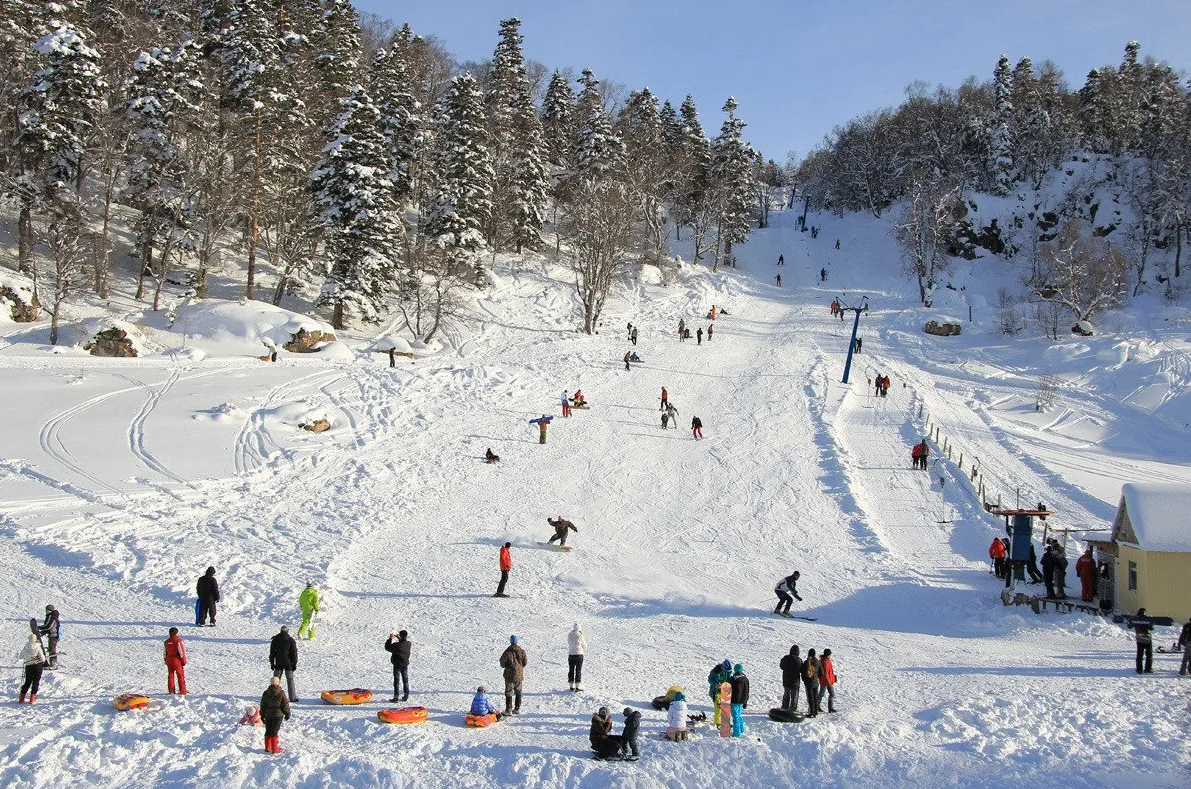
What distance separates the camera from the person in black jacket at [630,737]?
9.97 m

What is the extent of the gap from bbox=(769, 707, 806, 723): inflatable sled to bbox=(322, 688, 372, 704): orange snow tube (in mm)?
5829

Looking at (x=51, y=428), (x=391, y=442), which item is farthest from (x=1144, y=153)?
(x=51, y=428)

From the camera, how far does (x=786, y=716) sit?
442 inches

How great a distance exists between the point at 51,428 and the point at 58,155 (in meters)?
18.3

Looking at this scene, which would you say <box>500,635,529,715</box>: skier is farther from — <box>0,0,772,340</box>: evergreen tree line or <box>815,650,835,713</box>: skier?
<box>0,0,772,340</box>: evergreen tree line

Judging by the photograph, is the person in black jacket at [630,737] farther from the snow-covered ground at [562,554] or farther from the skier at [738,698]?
A: the skier at [738,698]

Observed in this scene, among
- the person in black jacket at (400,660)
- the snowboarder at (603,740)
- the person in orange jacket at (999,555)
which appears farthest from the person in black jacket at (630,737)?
the person in orange jacket at (999,555)

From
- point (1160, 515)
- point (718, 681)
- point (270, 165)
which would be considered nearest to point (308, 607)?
point (718, 681)

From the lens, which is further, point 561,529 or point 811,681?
point 561,529

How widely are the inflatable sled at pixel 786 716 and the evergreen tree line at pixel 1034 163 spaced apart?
151ft

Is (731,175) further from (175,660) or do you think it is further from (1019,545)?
(175,660)

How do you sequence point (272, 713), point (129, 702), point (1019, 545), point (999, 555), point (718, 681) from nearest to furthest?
1. point (272, 713)
2. point (129, 702)
3. point (718, 681)
4. point (1019, 545)
5. point (999, 555)

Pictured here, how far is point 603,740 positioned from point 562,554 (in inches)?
412

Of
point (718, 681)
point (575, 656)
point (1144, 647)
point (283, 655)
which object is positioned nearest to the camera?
point (718, 681)
